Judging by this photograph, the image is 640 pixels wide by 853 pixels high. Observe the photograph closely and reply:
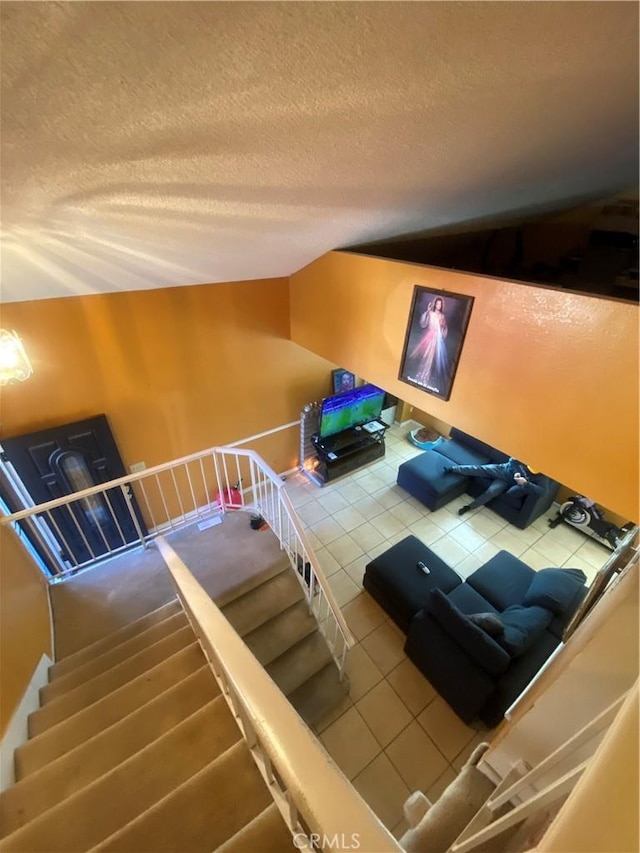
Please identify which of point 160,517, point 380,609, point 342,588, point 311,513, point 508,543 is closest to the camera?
point 380,609

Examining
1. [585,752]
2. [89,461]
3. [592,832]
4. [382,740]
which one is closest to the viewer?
[592,832]

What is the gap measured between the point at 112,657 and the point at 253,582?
95 cm

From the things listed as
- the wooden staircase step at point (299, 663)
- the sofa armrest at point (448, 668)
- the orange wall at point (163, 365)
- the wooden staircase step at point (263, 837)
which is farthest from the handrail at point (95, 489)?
the sofa armrest at point (448, 668)

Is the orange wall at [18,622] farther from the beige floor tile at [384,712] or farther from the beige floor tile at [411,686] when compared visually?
the beige floor tile at [411,686]

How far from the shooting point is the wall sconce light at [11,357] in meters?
2.13

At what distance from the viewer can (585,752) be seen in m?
0.97

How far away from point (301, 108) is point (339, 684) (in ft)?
11.0

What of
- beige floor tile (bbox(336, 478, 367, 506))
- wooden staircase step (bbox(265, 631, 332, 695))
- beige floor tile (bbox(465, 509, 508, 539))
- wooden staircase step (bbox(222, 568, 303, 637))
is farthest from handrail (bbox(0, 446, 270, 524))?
beige floor tile (bbox(465, 509, 508, 539))

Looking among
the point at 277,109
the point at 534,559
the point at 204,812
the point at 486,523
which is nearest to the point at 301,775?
the point at 204,812

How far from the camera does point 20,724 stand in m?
1.68

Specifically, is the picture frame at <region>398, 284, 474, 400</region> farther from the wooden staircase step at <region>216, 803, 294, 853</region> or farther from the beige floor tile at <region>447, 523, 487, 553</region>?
the beige floor tile at <region>447, 523, 487, 553</region>

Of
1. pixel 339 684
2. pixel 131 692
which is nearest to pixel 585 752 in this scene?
pixel 131 692

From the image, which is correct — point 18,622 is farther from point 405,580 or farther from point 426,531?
point 426,531

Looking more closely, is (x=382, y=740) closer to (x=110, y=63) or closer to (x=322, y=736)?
(x=322, y=736)
